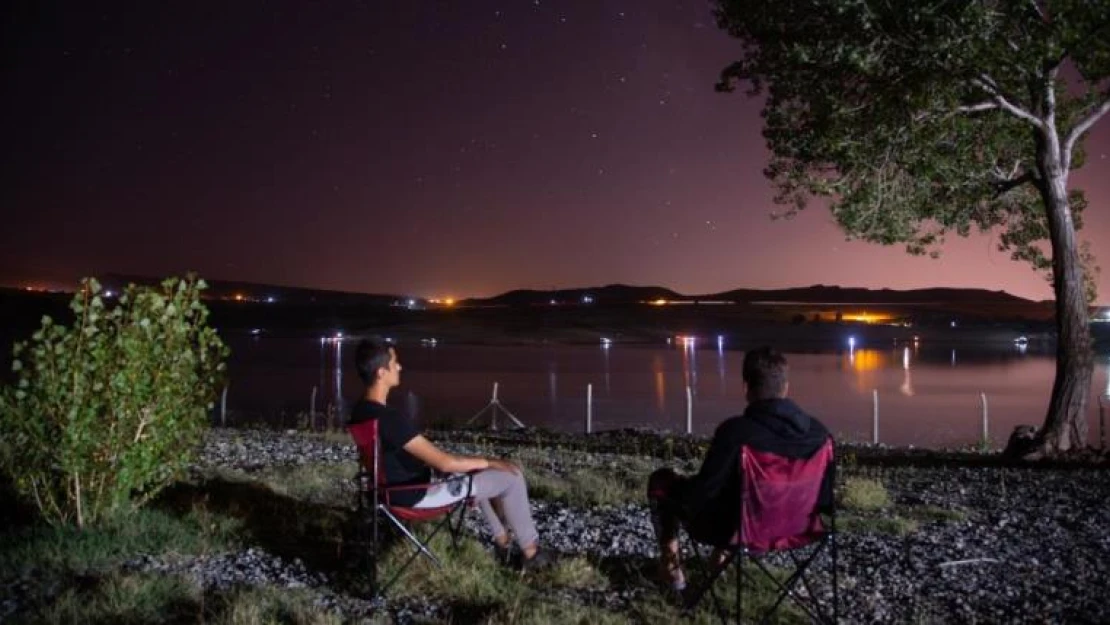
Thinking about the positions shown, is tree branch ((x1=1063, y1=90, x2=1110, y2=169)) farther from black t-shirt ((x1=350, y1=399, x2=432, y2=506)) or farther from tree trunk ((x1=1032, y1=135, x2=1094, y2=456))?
black t-shirt ((x1=350, y1=399, x2=432, y2=506))

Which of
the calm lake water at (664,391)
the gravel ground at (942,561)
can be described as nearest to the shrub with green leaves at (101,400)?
the gravel ground at (942,561)

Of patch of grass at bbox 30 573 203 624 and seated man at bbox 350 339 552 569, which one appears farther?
seated man at bbox 350 339 552 569

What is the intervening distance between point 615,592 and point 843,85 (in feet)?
30.2

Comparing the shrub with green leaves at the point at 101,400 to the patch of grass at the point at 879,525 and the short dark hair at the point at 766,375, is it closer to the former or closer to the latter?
the short dark hair at the point at 766,375

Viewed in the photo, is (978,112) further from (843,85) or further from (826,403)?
(826,403)

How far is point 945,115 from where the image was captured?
12.1 m

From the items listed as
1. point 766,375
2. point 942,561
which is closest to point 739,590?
point 766,375

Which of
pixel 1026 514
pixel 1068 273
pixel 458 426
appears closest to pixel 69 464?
pixel 1026 514

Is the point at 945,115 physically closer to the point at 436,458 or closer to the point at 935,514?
the point at 935,514

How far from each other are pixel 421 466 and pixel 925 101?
854 centimetres

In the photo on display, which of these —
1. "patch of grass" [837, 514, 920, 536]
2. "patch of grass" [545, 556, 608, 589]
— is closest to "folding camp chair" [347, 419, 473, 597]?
"patch of grass" [545, 556, 608, 589]

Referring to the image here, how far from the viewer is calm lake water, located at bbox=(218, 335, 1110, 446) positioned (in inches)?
950

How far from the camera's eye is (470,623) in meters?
4.77

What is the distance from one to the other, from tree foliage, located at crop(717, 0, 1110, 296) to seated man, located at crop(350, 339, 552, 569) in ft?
24.4
